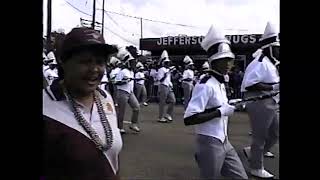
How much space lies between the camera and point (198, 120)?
359 centimetres

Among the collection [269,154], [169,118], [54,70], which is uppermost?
[54,70]

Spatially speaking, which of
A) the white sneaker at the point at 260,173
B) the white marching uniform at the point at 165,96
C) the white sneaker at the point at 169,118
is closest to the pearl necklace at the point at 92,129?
the white sneaker at the point at 260,173

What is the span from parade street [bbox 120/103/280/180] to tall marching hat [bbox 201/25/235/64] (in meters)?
0.76

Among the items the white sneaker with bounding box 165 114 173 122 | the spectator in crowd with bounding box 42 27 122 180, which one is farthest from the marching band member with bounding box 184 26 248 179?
the white sneaker with bounding box 165 114 173 122

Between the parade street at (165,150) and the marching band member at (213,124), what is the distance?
1.03ft

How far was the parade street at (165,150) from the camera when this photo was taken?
5.77 meters

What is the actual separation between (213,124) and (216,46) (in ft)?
2.00

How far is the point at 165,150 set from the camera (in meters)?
7.71

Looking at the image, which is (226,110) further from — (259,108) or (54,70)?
(259,108)

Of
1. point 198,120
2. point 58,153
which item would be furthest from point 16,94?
point 198,120

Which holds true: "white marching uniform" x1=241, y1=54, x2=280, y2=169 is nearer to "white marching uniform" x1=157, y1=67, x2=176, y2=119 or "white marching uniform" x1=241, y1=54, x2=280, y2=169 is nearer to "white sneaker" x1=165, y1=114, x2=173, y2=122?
"white marching uniform" x1=157, y1=67, x2=176, y2=119

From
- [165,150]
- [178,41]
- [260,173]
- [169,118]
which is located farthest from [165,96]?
[178,41]
